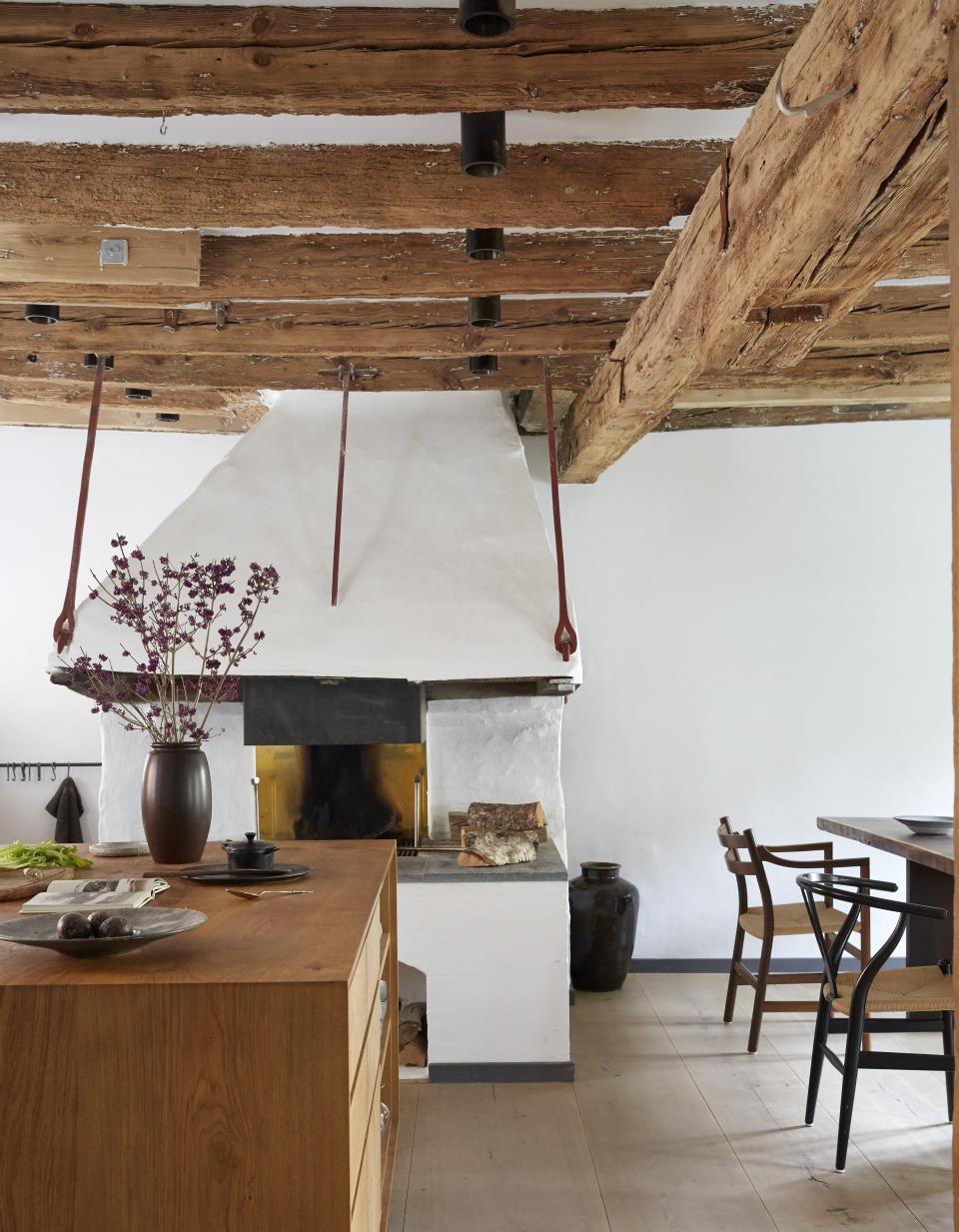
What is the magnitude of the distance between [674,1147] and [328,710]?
→ 74.2 inches

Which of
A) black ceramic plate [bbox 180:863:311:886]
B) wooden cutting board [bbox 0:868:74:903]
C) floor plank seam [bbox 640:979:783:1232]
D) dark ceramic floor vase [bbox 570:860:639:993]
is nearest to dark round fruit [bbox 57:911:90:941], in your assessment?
wooden cutting board [bbox 0:868:74:903]

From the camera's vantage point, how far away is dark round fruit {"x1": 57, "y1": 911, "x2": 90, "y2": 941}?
4.78 ft

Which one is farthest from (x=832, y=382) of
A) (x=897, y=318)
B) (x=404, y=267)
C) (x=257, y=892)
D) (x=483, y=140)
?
(x=257, y=892)

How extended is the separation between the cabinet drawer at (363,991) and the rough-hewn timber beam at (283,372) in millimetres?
2544

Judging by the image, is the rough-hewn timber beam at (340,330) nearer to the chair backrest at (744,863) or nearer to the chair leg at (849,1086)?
the chair backrest at (744,863)

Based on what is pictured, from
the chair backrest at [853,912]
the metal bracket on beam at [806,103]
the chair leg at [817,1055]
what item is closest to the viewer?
the metal bracket on beam at [806,103]

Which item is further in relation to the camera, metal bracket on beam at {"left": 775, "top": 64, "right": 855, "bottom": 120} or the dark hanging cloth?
the dark hanging cloth

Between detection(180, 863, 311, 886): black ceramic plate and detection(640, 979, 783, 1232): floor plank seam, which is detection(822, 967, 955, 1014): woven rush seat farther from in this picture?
detection(180, 863, 311, 886): black ceramic plate

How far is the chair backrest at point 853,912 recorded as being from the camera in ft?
10.4

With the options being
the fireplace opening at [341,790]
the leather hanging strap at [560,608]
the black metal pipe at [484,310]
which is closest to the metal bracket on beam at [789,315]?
the black metal pipe at [484,310]

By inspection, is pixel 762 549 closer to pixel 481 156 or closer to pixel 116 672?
pixel 116 672

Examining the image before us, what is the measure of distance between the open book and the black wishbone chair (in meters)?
2.10

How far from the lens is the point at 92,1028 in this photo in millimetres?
1376

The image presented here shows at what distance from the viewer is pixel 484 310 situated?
11.2 feet
